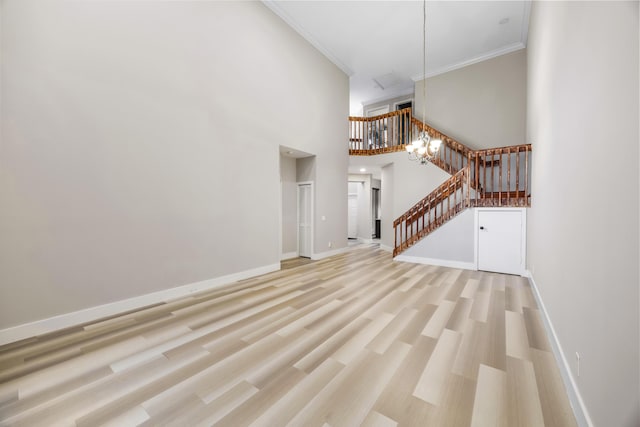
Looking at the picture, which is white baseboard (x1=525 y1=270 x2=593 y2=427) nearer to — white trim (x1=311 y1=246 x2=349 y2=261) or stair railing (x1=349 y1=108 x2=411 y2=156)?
white trim (x1=311 y1=246 x2=349 y2=261)

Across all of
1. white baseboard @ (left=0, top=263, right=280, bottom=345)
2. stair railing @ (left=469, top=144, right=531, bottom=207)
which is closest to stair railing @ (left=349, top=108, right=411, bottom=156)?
stair railing @ (left=469, top=144, right=531, bottom=207)

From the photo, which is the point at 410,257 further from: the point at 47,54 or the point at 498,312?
the point at 47,54

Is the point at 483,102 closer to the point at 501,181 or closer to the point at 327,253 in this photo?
the point at 501,181

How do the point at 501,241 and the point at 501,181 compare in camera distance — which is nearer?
the point at 501,241

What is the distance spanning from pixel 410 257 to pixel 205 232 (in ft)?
15.3

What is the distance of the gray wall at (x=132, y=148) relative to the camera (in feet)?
8.33

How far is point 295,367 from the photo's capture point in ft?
6.57

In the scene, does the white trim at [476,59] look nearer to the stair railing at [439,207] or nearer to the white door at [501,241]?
the stair railing at [439,207]

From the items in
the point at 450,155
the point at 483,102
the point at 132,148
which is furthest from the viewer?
the point at 483,102

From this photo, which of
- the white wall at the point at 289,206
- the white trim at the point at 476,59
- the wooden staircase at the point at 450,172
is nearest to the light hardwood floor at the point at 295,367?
the wooden staircase at the point at 450,172

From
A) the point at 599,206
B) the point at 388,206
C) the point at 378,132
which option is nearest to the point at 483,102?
the point at 378,132

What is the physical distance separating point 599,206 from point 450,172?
18.6ft

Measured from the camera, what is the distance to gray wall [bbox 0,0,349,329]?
2.54m

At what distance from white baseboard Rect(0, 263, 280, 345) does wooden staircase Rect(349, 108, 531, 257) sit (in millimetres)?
4488
